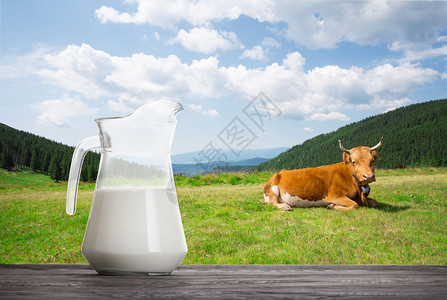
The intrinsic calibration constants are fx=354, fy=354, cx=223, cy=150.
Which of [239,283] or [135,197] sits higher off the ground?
[135,197]

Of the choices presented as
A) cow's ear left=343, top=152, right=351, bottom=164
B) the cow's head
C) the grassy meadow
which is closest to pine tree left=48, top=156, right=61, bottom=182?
the grassy meadow

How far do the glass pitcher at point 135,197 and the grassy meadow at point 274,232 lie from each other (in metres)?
3.00

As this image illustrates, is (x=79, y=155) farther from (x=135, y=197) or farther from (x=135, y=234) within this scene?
(x=135, y=234)

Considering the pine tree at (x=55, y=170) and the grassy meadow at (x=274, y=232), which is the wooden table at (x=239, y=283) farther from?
the pine tree at (x=55, y=170)

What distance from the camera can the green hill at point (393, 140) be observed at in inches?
2413

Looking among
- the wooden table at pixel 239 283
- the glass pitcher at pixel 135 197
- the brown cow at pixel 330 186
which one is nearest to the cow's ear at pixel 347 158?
the brown cow at pixel 330 186

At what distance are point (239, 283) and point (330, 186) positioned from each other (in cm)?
714

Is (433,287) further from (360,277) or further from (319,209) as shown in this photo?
(319,209)

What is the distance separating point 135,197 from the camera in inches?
52.9

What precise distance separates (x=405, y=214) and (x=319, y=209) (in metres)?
1.59

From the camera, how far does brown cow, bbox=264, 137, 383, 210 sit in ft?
24.2

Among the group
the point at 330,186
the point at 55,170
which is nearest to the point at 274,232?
the point at 330,186

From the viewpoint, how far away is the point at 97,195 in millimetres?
1434

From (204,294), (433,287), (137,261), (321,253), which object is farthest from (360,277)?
(321,253)
